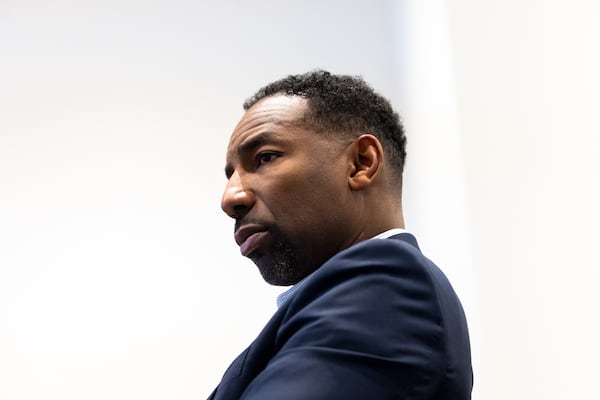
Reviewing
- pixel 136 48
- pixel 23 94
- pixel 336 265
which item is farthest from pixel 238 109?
pixel 336 265

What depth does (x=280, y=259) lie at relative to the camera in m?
0.84

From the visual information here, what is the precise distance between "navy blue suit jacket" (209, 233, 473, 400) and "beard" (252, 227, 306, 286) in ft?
0.50

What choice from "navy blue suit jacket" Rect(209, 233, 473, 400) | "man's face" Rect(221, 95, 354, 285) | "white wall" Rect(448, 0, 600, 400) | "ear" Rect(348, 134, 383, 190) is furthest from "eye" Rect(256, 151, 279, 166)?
"white wall" Rect(448, 0, 600, 400)

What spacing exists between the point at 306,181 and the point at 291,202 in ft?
0.10

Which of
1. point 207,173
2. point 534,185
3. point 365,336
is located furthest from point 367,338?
point 207,173

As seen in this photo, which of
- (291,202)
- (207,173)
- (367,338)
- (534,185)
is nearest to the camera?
(367,338)

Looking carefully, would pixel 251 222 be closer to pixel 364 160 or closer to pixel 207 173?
pixel 364 160

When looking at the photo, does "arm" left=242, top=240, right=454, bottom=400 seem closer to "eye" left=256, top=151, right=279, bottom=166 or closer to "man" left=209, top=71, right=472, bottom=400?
"man" left=209, top=71, right=472, bottom=400

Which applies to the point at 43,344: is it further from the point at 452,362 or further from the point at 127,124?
the point at 452,362

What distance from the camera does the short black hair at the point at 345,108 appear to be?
0.90 meters

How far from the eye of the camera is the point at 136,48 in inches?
78.9

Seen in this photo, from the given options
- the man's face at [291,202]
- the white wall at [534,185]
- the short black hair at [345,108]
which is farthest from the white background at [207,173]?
the man's face at [291,202]

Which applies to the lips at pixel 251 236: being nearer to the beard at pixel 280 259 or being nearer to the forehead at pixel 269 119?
the beard at pixel 280 259

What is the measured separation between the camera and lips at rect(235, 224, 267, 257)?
0.84 metres
